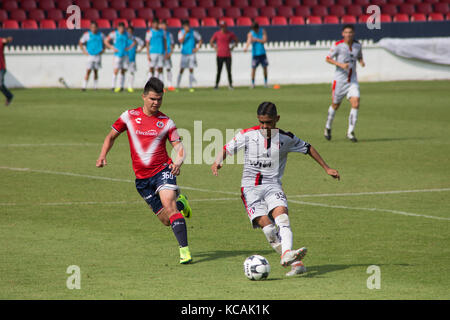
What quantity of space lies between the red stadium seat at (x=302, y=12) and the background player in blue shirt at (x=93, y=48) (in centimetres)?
1191

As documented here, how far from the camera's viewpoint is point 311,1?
135 ft

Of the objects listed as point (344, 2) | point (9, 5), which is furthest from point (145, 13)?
point (344, 2)

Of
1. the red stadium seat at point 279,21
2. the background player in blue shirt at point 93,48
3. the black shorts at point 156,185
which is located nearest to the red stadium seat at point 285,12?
the red stadium seat at point 279,21

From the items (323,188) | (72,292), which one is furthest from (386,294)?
(323,188)

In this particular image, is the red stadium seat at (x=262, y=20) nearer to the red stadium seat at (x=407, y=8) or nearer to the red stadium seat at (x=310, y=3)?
the red stadium seat at (x=310, y=3)

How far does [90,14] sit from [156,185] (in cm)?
3014

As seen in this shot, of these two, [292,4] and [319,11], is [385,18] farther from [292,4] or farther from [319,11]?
[292,4]

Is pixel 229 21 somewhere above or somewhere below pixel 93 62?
above

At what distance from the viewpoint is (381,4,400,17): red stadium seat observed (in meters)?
41.2

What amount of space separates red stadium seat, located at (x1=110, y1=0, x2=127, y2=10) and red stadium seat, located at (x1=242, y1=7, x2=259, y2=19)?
5597 millimetres

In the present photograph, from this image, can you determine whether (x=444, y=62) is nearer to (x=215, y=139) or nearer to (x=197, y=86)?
(x=197, y=86)

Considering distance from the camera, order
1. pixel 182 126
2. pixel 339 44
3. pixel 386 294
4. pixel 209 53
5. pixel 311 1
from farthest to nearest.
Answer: pixel 311 1 < pixel 209 53 < pixel 182 126 < pixel 339 44 < pixel 386 294

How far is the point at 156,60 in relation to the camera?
31.7m

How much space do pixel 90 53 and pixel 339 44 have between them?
16.2 meters
